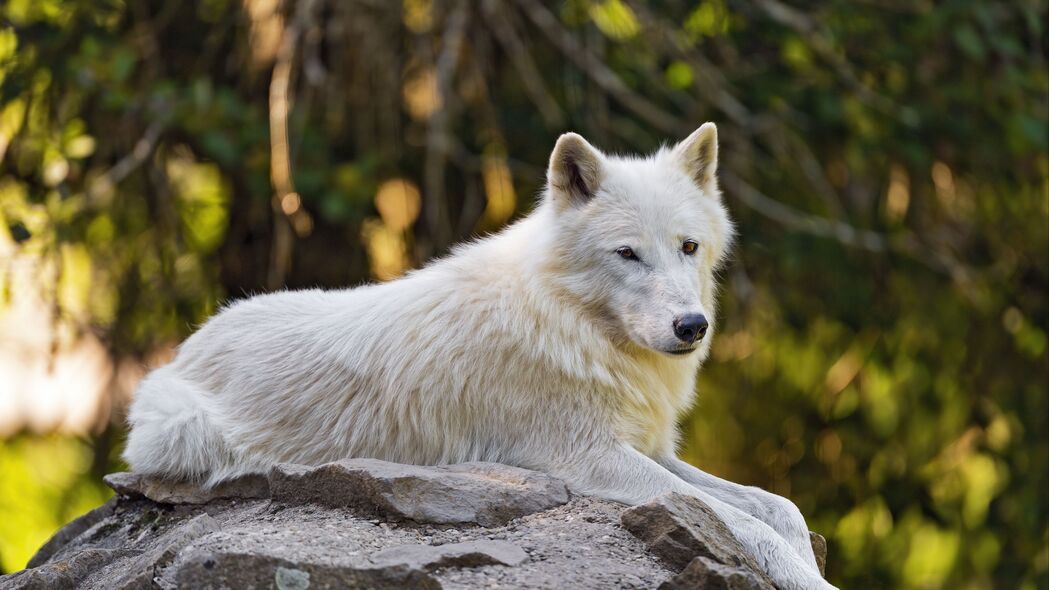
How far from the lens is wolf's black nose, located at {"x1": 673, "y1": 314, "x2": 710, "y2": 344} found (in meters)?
4.34

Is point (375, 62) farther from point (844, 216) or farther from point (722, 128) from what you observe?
point (844, 216)

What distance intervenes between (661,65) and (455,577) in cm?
640

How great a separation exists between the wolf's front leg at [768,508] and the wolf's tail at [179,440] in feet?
6.27

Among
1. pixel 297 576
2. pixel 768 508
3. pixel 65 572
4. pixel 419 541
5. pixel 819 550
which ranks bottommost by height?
pixel 819 550

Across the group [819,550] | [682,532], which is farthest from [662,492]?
[819,550]

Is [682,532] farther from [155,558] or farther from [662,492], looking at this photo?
[155,558]

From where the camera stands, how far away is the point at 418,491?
3.97 m

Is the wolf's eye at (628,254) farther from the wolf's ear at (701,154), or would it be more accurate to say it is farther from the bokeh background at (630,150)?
the bokeh background at (630,150)

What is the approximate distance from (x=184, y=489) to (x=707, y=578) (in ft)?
7.64

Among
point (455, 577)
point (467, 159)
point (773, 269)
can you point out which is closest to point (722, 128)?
point (773, 269)

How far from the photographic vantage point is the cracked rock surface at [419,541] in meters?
3.46

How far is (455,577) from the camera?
352 centimetres

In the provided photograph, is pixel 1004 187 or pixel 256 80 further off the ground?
pixel 256 80

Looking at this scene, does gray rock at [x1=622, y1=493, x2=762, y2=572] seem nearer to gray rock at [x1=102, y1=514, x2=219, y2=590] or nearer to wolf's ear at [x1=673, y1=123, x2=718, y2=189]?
gray rock at [x1=102, y1=514, x2=219, y2=590]
